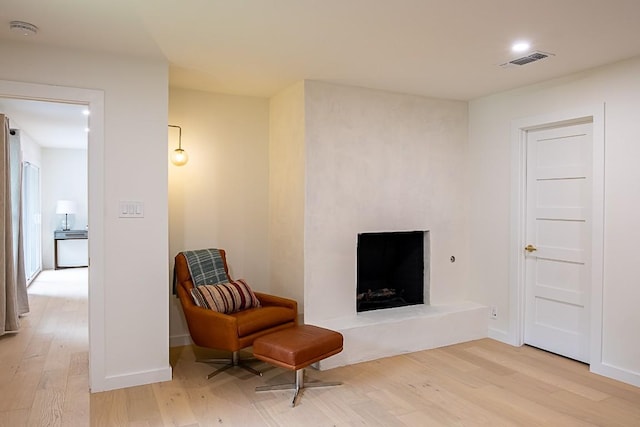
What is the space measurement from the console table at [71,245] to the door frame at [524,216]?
Answer: 25.4ft

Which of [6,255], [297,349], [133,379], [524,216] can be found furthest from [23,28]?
[524,216]

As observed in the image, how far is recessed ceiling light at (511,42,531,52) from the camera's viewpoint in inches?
117

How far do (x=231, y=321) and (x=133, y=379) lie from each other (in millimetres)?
829

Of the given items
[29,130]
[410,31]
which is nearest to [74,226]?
[29,130]

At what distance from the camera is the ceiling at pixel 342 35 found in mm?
2389

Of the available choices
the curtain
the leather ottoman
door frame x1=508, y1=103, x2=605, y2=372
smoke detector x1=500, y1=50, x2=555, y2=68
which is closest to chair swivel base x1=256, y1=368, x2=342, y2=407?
the leather ottoman

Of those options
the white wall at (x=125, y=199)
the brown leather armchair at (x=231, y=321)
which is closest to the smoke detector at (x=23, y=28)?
the white wall at (x=125, y=199)

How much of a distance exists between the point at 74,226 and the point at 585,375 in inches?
353

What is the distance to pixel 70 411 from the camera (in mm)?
2816

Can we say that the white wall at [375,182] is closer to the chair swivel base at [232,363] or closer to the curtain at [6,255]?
the chair swivel base at [232,363]

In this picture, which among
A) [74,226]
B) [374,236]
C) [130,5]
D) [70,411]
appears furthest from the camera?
[74,226]

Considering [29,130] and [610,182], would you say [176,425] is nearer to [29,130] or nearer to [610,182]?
[610,182]

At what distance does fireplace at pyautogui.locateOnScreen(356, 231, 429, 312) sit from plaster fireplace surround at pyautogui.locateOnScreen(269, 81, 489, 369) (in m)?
0.09

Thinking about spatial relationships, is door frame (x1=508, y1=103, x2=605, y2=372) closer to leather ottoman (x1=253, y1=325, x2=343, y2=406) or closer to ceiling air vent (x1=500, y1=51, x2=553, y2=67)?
ceiling air vent (x1=500, y1=51, x2=553, y2=67)
